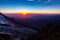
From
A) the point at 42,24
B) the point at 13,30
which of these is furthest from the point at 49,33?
the point at 13,30

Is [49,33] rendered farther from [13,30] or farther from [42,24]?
[13,30]

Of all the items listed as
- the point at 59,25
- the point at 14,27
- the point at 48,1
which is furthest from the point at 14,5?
the point at 59,25

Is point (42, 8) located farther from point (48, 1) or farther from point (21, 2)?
point (21, 2)

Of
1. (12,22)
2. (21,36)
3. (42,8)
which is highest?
(42,8)

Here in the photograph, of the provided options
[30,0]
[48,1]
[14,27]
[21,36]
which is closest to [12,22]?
[14,27]

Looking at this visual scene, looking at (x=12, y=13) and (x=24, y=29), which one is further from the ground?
(x=12, y=13)

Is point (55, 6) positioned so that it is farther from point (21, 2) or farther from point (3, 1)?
point (3, 1)
